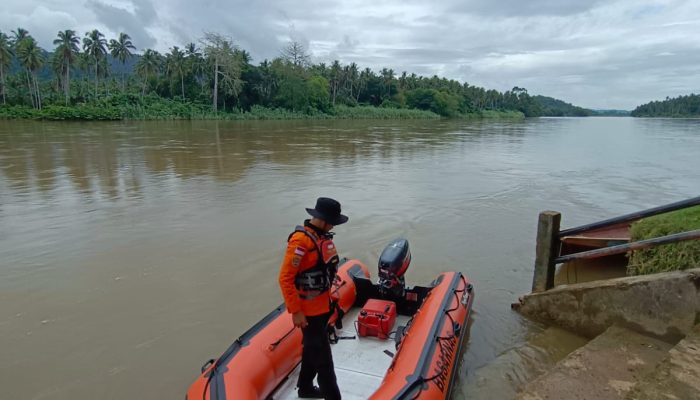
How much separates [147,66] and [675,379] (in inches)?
2191

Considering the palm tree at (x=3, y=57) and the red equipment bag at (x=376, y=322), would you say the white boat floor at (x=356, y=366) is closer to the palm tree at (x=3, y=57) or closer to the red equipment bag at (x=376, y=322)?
the red equipment bag at (x=376, y=322)

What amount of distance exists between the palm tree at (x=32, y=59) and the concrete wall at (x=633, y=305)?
50.0 metres

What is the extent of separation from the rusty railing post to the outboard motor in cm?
131

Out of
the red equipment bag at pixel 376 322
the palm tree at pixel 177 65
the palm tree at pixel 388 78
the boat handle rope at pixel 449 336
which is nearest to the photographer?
the boat handle rope at pixel 449 336

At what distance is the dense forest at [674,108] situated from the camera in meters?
103

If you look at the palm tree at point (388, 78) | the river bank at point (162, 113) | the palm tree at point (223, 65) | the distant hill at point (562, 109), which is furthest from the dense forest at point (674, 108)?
the palm tree at point (223, 65)

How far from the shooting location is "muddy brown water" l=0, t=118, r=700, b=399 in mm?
4066

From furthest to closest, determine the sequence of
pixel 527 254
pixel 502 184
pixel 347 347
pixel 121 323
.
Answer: pixel 502 184 < pixel 527 254 < pixel 121 323 < pixel 347 347

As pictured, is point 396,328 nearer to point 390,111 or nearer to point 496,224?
point 496,224

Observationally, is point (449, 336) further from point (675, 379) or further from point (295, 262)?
point (295, 262)

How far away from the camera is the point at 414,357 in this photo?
3055 mm

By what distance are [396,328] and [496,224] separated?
4.97m

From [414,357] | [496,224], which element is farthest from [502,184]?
[414,357]

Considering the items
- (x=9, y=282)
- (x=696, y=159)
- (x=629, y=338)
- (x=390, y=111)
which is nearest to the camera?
(x=629, y=338)
